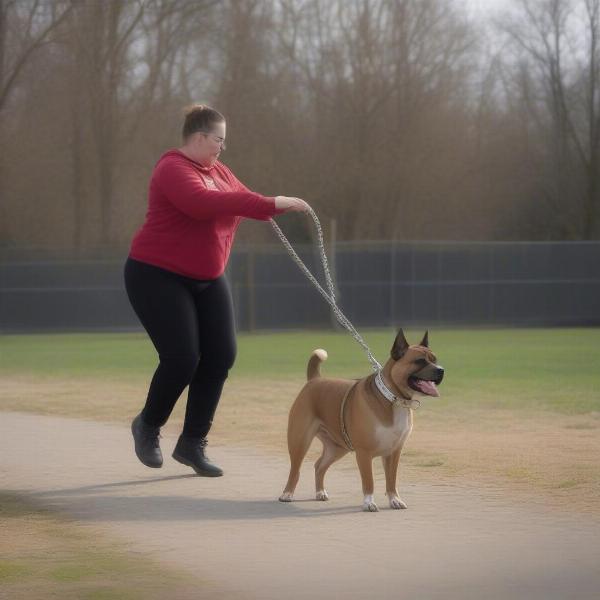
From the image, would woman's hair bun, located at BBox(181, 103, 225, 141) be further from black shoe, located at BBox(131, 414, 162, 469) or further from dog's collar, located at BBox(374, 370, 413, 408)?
dog's collar, located at BBox(374, 370, 413, 408)

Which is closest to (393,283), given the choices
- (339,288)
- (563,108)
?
(339,288)

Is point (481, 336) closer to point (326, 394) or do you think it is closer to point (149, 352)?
point (149, 352)

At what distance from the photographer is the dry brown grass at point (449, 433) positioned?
8.14 m

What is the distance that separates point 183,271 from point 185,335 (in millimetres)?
369

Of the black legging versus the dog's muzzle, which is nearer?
the dog's muzzle

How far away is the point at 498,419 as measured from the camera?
39.1 ft

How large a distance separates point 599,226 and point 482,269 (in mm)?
15762

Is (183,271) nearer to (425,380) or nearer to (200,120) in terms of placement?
(200,120)

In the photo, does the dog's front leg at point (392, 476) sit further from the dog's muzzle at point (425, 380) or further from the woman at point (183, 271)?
the woman at point (183, 271)

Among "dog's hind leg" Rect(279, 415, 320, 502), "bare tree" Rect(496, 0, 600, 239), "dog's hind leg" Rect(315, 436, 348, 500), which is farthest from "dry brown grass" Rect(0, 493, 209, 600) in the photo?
"bare tree" Rect(496, 0, 600, 239)

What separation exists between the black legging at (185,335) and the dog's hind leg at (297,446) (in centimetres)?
84

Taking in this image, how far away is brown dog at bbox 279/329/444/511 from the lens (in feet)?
22.9

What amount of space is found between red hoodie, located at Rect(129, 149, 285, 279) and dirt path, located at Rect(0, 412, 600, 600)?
4.37 feet

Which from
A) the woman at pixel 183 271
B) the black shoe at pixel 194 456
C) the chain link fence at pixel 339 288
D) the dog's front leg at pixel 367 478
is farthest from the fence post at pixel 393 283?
the dog's front leg at pixel 367 478
